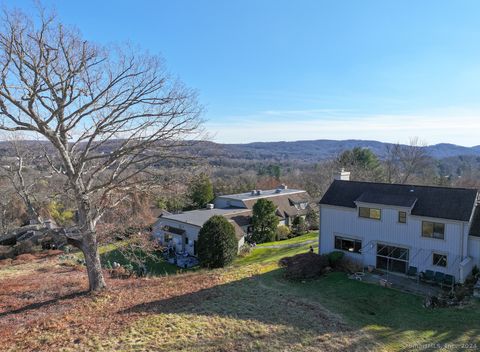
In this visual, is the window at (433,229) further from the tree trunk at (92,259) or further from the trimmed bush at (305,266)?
the tree trunk at (92,259)

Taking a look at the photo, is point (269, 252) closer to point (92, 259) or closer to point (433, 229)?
point (433, 229)

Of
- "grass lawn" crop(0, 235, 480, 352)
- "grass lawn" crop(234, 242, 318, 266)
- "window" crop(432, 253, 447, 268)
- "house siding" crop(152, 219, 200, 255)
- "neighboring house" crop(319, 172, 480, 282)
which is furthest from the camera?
"house siding" crop(152, 219, 200, 255)

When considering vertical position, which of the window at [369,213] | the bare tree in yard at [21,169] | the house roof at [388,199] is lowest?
the window at [369,213]

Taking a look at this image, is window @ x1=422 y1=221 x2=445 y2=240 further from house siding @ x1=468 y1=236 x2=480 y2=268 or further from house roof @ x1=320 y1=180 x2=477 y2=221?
house siding @ x1=468 y1=236 x2=480 y2=268

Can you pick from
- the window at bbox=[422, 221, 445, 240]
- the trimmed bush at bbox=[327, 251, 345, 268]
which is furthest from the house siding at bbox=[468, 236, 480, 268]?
the trimmed bush at bbox=[327, 251, 345, 268]

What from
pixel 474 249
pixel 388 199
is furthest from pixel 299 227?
pixel 474 249

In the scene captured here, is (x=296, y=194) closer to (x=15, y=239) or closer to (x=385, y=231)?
(x=385, y=231)

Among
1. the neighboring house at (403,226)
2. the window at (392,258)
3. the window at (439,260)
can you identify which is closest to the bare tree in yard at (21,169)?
the neighboring house at (403,226)
